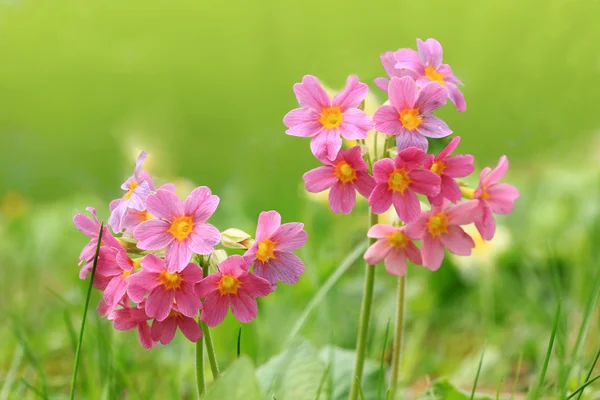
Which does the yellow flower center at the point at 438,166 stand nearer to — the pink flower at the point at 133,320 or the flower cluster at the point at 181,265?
the flower cluster at the point at 181,265

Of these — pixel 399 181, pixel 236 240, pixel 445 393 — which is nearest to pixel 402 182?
pixel 399 181

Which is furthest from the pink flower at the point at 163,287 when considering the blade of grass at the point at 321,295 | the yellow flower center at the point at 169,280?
the blade of grass at the point at 321,295

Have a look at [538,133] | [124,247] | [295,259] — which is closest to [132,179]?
[124,247]

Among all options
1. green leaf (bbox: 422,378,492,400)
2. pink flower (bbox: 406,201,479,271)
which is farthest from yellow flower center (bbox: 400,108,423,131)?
green leaf (bbox: 422,378,492,400)

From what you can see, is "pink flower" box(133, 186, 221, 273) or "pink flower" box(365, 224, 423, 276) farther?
"pink flower" box(365, 224, 423, 276)

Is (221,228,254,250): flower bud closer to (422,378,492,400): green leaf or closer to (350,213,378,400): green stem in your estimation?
(350,213,378,400): green stem

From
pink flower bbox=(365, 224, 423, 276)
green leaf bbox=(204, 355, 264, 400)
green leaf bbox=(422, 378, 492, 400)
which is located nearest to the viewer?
green leaf bbox=(204, 355, 264, 400)

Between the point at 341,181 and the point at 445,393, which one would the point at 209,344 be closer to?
the point at 341,181
